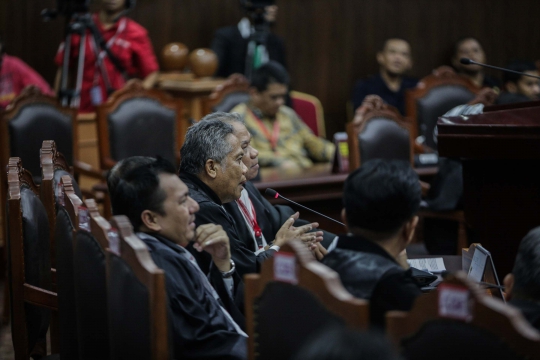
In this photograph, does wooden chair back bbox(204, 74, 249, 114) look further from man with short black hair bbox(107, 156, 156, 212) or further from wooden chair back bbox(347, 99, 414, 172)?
man with short black hair bbox(107, 156, 156, 212)

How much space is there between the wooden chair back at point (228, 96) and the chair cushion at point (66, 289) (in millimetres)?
2645

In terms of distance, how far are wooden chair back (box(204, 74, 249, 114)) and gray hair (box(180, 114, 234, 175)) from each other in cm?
212

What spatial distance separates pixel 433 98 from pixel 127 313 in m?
3.99

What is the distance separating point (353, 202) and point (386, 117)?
9.10 ft

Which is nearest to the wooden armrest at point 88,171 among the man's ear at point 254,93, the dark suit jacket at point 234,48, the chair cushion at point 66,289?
the man's ear at point 254,93

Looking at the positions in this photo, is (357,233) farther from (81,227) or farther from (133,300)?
(81,227)

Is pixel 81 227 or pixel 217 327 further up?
pixel 81 227

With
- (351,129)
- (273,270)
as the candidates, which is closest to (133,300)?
(273,270)

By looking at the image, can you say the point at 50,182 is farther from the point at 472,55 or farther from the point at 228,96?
the point at 472,55

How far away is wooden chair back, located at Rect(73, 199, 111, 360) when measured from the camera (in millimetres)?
1754

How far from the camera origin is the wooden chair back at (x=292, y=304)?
4.24 feet

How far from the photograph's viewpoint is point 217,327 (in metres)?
1.79

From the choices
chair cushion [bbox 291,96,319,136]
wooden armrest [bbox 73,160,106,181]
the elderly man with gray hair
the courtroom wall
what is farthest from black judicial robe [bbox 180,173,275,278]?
the courtroom wall

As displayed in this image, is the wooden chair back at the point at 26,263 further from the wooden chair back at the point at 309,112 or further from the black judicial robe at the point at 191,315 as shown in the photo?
the wooden chair back at the point at 309,112
